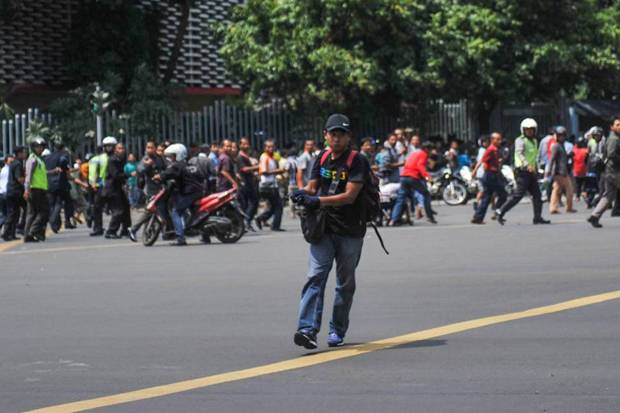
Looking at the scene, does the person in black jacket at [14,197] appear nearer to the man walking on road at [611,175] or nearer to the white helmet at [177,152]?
the white helmet at [177,152]

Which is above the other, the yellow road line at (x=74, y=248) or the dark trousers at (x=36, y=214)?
the dark trousers at (x=36, y=214)

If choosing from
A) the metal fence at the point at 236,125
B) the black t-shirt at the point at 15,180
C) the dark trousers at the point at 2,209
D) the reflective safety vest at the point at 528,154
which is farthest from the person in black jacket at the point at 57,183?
the metal fence at the point at 236,125

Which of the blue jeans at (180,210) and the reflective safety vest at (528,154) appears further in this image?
the reflective safety vest at (528,154)

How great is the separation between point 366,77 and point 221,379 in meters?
32.7

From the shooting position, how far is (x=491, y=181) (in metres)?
26.8

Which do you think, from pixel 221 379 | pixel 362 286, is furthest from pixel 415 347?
pixel 362 286

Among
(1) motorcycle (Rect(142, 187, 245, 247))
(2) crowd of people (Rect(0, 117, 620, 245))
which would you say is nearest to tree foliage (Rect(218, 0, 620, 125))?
(2) crowd of people (Rect(0, 117, 620, 245))

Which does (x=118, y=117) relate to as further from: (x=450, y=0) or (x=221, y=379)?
(x=221, y=379)

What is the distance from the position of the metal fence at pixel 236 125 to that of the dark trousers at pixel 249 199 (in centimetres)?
1225

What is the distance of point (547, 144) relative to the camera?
32.4m

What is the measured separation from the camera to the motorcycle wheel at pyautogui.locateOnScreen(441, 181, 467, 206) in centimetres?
3684

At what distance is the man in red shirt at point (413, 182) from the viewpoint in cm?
2744

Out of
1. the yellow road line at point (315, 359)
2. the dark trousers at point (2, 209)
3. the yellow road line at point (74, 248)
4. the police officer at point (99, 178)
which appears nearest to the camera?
the yellow road line at point (315, 359)

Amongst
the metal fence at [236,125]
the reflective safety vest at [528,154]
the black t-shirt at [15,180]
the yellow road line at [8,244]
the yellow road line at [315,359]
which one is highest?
the metal fence at [236,125]
